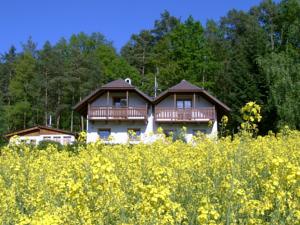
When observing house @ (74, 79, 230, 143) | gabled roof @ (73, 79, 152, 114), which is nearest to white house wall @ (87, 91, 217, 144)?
house @ (74, 79, 230, 143)

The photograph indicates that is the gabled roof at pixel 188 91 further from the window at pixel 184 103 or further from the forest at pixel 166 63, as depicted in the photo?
the forest at pixel 166 63

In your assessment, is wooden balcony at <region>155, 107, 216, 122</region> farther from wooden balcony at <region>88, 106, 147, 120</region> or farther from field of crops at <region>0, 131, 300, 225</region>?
field of crops at <region>0, 131, 300, 225</region>

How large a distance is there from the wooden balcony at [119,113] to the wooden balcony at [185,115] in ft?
3.82

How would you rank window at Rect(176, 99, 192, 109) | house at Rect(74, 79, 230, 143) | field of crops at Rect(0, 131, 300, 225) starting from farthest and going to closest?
1. window at Rect(176, 99, 192, 109)
2. house at Rect(74, 79, 230, 143)
3. field of crops at Rect(0, 131, 300, 225)

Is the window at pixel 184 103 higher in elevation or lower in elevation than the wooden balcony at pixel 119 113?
higher

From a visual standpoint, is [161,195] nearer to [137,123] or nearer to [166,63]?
[137,123]

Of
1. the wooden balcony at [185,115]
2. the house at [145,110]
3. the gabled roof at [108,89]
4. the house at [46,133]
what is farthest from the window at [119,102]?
the house at [46,133]

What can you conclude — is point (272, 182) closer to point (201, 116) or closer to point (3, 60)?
point (201, 116)

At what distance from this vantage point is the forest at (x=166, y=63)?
133 feet

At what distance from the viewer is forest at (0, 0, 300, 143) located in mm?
40438

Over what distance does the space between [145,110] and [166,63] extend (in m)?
25.3

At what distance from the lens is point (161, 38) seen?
6700cm

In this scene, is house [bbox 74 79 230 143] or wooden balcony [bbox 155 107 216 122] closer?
wooden balcony [bbox 155 107 216 122]

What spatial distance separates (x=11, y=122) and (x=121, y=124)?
32.5 metres
